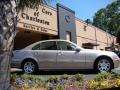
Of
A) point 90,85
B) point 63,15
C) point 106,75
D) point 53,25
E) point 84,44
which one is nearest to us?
point 90,85

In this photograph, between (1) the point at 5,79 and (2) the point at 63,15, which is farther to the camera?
(2) the point at 63,15

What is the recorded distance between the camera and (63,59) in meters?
15.2

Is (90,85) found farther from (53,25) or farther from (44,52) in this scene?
(53,25)

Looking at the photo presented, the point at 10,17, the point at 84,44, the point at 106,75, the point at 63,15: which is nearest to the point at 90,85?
the point at 106,75

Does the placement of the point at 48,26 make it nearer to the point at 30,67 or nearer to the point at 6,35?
the point at 30,67

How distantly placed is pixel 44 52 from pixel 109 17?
96.4 metres

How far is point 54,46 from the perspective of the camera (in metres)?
15.6

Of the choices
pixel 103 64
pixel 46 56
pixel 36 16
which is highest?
pixel 36 16

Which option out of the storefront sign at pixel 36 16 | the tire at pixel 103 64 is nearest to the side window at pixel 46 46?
the tire at pixel 103 64

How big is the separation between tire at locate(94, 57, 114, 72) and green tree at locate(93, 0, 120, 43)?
85.4 m

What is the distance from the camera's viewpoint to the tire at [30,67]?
15.0 metres

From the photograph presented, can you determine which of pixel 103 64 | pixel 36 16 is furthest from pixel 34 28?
pixel 103 64

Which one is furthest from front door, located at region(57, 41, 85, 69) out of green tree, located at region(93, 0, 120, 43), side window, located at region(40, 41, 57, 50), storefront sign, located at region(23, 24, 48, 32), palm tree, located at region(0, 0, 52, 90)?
green tree, located at region(93, 0, 120, 43)

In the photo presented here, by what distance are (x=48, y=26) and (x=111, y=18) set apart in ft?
257
